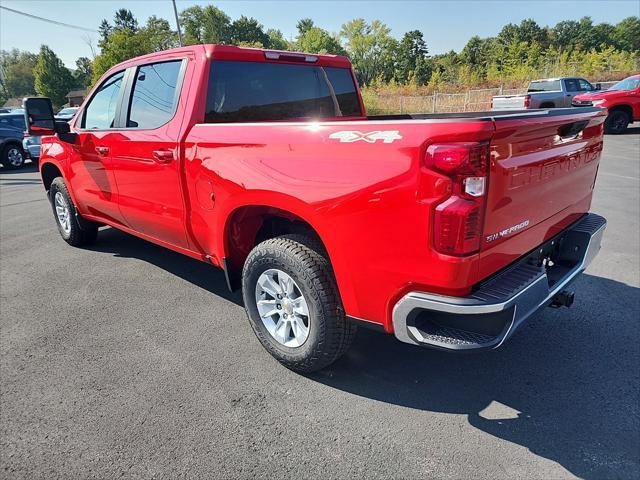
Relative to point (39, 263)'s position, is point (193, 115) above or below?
above

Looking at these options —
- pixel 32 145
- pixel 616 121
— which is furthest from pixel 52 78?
pixel 616 121

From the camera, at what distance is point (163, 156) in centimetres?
317

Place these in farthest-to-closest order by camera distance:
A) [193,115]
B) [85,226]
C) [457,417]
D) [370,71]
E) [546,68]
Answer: [370,71], [546,68], [85,226], [193,115], [457,417]

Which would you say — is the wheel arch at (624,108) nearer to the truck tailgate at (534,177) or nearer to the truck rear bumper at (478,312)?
the truck tailgate at (534,177)

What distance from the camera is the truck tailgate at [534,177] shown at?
1901 millimetres

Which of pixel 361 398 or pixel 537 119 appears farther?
pixel 361 398

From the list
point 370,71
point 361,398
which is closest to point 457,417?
point 361,398

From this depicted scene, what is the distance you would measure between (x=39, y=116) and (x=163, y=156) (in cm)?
194

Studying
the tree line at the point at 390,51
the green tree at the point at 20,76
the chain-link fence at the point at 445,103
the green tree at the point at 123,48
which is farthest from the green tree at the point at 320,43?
the chain-link fence at the point at 445,103

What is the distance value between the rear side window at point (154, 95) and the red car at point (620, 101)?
47.5 ft

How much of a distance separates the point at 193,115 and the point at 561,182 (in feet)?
7.95

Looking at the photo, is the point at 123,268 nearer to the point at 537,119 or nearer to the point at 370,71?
the point at 537,119

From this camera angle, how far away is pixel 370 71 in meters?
93.3

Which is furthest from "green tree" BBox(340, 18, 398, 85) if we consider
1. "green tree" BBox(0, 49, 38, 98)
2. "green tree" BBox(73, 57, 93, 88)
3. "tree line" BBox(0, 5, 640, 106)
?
"green tree" BBox(0, 49, 38, 98)
